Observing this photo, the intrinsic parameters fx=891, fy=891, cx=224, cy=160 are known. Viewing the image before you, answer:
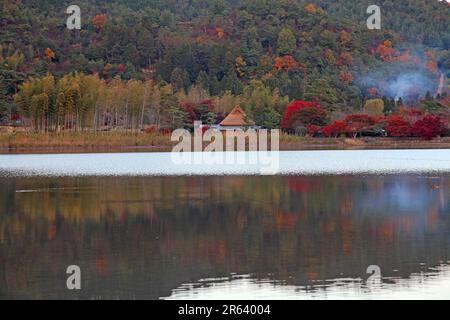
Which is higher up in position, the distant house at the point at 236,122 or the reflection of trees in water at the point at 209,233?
the distant house at the point at 236,122

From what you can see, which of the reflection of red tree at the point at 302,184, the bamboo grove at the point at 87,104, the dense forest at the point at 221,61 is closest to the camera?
the reflection of red tree at the point at 302,184

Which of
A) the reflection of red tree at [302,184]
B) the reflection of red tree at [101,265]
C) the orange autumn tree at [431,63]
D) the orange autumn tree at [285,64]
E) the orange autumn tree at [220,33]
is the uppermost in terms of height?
the orange autumn tree at [220,33]

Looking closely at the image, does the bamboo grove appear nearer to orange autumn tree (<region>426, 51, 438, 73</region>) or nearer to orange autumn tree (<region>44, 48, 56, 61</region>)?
orange autumn tree (<region>44, 48, 56, 61</region>)

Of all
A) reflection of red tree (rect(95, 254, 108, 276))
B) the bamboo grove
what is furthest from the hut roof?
reflection of red tree (rect(95, 254, 108, 276))

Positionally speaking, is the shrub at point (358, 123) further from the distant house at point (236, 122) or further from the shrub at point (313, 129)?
the distant house at point (236, 122)

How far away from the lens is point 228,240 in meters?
15.5

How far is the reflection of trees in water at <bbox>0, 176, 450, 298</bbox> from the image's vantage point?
41.8 feet

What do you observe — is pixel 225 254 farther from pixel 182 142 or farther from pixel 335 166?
pixel 182 142

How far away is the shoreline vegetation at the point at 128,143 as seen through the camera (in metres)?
56.3

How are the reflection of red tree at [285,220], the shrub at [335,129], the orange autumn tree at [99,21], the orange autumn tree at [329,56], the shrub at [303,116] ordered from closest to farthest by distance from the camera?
the reflection of red tree at [285,220], the shrub at [335,129], the shrub at [303,116], the orange autumn tree at [329,56], the orange autumn tree at [99,21]

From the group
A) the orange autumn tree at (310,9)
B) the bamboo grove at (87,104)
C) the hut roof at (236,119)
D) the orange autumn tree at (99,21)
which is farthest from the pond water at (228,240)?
the orange autumn tree at (310,9)

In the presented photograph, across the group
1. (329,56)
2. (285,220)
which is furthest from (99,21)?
(285,220)
